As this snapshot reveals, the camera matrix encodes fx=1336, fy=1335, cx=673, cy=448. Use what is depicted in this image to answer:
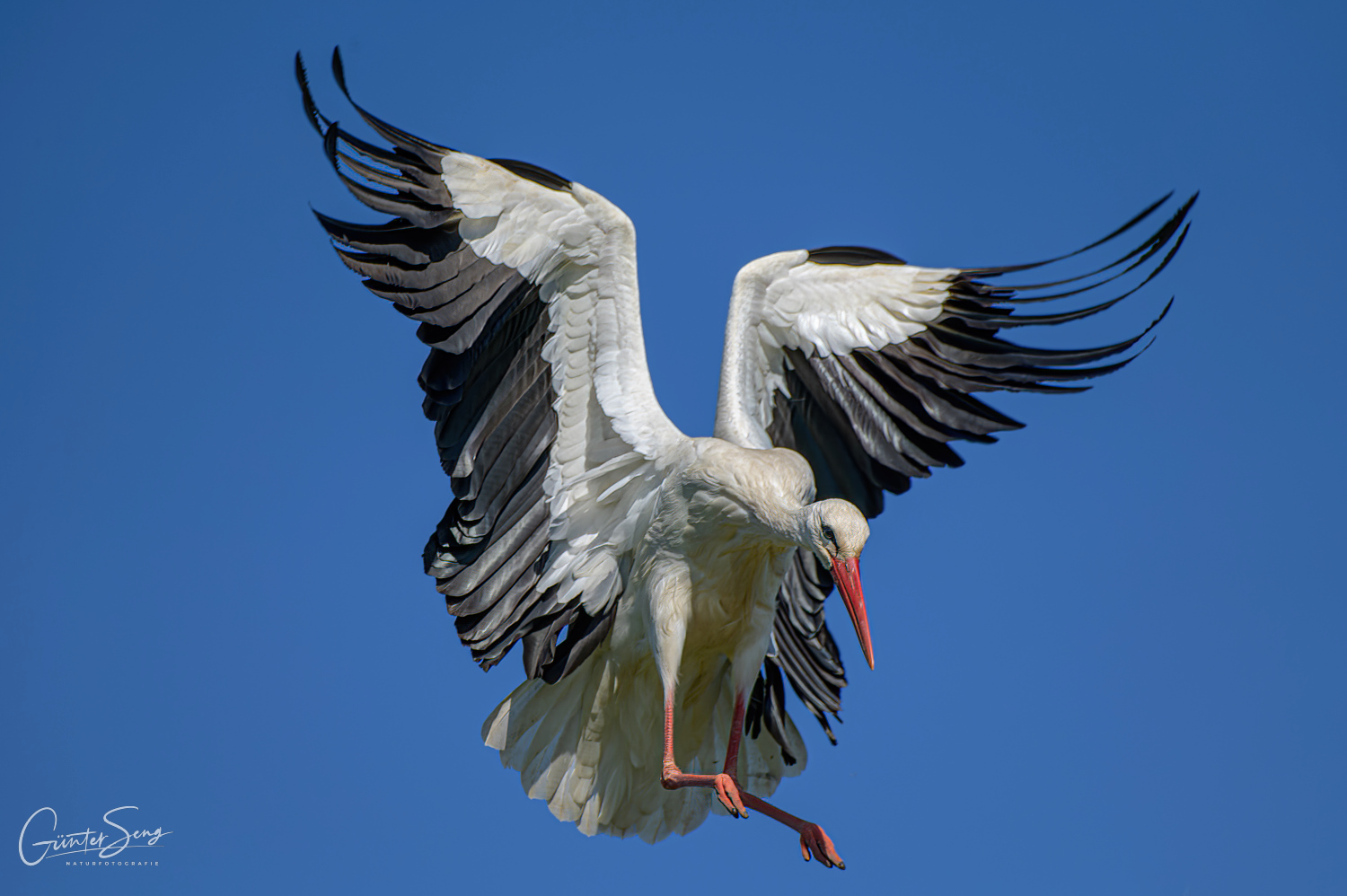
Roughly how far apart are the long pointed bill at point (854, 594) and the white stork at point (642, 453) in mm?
12

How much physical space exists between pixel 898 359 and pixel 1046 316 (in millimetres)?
898

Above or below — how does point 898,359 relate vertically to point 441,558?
above

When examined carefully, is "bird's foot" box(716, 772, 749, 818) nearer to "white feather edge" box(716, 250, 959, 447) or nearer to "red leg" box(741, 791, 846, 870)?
"red leg" box(741, 791, 846, 870)

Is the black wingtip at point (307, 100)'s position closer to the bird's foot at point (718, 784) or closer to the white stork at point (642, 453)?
the white stork at point (642, 453)

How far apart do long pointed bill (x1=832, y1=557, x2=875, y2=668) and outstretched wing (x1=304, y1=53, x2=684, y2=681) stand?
1403 millimetres

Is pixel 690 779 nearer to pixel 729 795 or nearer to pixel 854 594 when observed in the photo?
pixel 729 795

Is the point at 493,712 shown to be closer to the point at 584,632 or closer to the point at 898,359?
the point at 584,632

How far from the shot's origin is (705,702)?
8031 millimetres

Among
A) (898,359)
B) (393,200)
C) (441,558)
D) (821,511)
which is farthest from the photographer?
(898,359)

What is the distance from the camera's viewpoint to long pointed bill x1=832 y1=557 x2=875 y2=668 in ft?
20.7

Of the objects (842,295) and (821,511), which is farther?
(842,295)

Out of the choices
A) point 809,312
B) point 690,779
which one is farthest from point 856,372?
point 690,779

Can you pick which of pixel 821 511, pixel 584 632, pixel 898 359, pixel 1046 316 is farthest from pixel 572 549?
pixel 1046 316

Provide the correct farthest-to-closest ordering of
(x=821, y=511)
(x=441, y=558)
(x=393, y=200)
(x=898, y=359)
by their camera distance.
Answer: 1. (x=898, y=359)
2. (x=441, y=558)
3. (x=393, y=200)
4. (x=821, y=511)
